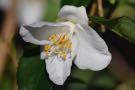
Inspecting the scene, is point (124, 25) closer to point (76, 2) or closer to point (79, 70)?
point (76, 2)

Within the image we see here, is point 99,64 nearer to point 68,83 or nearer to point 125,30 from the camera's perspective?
point 125,30

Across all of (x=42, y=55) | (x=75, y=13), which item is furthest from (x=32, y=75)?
(x=75, y=13)

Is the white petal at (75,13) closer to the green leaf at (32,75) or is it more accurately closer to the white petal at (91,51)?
the white petal at (91,51)

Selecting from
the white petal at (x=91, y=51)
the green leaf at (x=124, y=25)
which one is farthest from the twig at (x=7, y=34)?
the green leaf at (x=124, y=25)

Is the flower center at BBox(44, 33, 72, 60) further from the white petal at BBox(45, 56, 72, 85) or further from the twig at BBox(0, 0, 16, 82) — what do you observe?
the twig at BBox(0, 0, 16, 82)

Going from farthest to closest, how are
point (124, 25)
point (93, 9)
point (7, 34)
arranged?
1. point (7, 34)
2. point (93, 9)
3. point (124, 25)

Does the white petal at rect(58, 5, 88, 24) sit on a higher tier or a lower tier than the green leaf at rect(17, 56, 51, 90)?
higher

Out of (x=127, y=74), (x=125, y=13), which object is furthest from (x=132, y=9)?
A: (x=127, y=74)

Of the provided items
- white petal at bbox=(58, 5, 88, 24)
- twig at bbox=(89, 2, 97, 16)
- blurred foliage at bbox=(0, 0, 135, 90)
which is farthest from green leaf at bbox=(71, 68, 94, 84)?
white petal at bbox=(58, 5, 88, 24)
